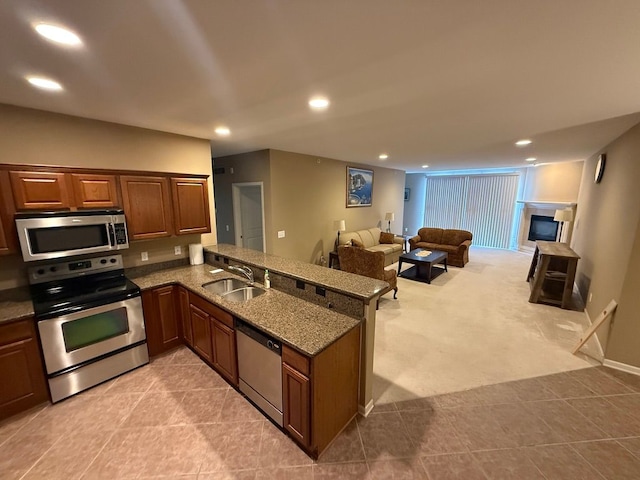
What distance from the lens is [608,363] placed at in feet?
9.05

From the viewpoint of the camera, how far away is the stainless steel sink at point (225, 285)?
116 inches

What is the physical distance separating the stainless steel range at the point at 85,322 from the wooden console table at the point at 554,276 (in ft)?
18.9

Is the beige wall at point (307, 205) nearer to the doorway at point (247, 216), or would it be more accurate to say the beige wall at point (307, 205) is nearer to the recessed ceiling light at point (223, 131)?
the doorway at point (247, 216)

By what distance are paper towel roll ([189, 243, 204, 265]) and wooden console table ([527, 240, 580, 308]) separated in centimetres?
533

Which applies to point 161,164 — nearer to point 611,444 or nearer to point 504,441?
point 504,441

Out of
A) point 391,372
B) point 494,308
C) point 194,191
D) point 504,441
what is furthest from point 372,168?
point 504,441

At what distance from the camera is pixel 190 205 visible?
10.5 feet

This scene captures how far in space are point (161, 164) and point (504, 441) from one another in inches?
171

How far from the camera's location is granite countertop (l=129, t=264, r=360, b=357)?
175cm

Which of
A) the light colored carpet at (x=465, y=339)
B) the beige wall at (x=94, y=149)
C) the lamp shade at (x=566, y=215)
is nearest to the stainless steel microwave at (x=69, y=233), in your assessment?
the beige wall at (x=94, y=149)

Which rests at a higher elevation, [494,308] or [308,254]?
[308,254]

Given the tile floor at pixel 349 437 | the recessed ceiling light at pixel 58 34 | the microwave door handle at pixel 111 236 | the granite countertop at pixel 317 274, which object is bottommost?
the tile floor at pixel 349 437

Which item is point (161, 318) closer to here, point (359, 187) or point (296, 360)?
point (296, 360)

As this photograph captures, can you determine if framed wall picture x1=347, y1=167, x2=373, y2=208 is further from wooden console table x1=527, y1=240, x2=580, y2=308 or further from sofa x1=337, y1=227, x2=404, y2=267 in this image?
wooden console table x1=527, y1=240, x2=580, y2=308
